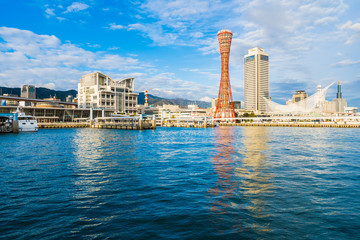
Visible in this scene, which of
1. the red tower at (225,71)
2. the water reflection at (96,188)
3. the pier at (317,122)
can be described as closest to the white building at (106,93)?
the red tower at (225,71)

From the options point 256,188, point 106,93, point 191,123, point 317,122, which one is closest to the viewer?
point 256,188

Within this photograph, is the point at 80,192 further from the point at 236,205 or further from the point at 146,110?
the point at 146,110

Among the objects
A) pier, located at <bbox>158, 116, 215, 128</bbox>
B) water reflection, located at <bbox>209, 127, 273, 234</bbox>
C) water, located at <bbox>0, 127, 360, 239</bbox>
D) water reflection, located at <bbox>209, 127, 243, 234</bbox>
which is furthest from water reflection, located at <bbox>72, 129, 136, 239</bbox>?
pier, located at <bbox>158, 116, 215, 128</bbox>

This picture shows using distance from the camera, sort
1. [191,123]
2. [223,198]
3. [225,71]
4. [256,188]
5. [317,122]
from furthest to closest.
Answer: [225,71] → [191,123] → [317,122] → [256,188] → [223,198]

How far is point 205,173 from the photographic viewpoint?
1434 cm

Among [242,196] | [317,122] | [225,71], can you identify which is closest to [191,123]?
[225,71]

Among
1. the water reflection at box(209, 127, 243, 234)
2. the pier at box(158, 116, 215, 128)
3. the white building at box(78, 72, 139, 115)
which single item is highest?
the white building at box(78, 72, 139, 115)

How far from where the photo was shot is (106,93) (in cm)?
11375

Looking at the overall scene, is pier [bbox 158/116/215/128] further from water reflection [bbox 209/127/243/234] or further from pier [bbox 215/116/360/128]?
water reflection [bbox 209/127/243/234]

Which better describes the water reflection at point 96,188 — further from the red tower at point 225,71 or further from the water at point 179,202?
the red tower at point 225,71

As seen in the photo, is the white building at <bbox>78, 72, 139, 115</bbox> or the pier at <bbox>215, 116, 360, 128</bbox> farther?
the white building at <bbox>78, 72, 139, 115</bbox>

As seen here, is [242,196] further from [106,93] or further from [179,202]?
[106,93]

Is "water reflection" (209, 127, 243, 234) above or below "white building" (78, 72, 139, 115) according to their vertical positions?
below

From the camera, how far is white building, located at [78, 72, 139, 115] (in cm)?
11338
